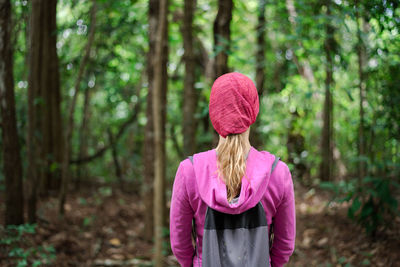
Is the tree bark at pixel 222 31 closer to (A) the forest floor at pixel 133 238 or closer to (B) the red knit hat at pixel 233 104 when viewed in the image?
(B) the red knit hat at pixel 233 104

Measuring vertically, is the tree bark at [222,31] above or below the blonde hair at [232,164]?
above

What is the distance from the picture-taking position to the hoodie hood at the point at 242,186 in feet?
5.89

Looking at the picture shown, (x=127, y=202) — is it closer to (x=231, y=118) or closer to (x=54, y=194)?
(x=54, y=194)

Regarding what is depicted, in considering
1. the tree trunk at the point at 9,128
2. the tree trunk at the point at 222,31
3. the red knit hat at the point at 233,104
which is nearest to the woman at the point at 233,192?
the red knit hat at the point at 233,104

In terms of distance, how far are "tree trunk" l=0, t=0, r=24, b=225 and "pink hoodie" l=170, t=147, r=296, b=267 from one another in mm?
3574

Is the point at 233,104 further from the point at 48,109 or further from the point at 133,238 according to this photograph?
the point at 48,109

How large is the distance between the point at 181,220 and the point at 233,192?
1.31 ft

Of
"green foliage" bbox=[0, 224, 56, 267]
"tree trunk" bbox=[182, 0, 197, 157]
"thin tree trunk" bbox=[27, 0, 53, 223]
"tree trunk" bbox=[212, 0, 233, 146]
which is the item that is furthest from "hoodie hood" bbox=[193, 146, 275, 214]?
"tree trunk" bbox=[182, 0, 197, 157]

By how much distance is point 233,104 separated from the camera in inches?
76.7

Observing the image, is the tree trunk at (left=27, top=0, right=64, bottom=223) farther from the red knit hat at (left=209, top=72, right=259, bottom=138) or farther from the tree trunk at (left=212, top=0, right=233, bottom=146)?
the red knit hat at (left=209, top=72, right=259, bottom=138)

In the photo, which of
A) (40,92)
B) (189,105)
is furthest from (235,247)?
(40,92)

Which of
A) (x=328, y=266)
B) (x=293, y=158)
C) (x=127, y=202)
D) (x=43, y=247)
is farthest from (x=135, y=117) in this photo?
(x=328, y=266)

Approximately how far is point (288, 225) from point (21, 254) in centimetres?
387

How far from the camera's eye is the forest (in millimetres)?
4715
